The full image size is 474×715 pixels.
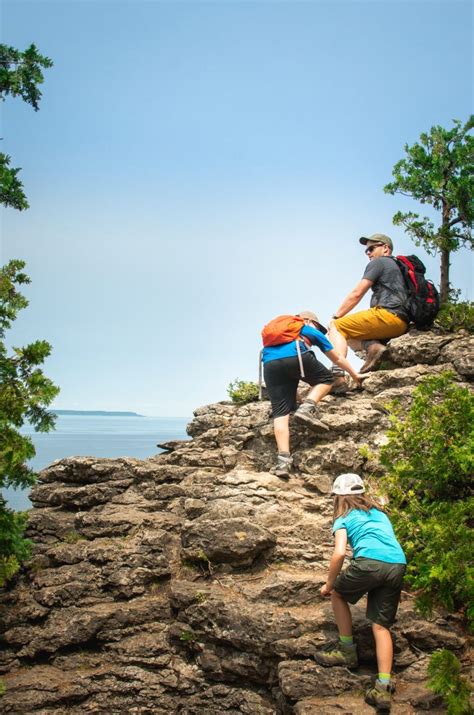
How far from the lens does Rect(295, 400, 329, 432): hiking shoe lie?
12727mm

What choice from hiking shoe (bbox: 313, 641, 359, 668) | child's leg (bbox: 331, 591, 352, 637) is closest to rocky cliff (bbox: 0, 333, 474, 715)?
hiking shoe (bbox: 313, 641, 359, 668)

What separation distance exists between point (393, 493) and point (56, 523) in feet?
21.7

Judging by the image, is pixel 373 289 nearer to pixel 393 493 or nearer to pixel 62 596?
pixel 393 493

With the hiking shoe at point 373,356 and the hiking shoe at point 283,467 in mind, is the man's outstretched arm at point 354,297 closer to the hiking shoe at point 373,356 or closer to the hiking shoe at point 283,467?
the hiking shoe at point 373,356

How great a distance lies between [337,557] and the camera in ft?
27.6

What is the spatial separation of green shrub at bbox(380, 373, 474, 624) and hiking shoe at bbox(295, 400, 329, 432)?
6.12ft

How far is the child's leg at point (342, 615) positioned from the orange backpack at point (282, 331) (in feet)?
18.5

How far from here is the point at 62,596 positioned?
11.2 meters

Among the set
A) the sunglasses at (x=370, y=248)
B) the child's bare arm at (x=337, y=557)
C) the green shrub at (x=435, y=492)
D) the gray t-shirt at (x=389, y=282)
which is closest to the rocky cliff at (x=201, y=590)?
the green shrub at (x=435, y=492)

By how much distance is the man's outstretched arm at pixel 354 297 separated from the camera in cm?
1477

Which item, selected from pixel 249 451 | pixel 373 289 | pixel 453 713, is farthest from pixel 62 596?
pixel 373 289

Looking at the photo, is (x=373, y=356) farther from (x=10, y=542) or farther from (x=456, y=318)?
(x=10, y=542)

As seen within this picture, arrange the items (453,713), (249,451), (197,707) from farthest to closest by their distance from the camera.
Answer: (249,451) < (197,707) < (453,713)

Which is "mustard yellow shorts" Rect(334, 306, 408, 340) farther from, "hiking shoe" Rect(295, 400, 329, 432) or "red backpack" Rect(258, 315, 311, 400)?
"hiking shoe" Rect(295, 400, 329, 432)
